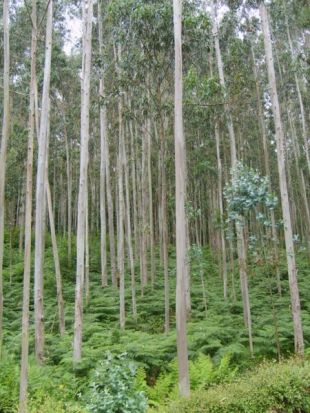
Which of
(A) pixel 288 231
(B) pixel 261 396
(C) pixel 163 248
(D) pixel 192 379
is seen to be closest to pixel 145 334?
(C) pixel 163 248

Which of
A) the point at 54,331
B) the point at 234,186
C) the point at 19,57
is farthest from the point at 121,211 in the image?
the point at 19,57

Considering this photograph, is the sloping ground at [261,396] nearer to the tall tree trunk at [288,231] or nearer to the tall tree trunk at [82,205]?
the tall tree trunk at [288,231]

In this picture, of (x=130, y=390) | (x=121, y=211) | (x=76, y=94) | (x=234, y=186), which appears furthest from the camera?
(x=76, y=94)

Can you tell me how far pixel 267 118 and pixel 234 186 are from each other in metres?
13.9

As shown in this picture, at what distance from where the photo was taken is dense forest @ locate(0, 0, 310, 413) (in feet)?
20.3

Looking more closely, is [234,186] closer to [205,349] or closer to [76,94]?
[205,349]

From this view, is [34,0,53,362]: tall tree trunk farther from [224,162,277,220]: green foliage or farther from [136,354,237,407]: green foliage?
[224,162,277,220]: green foliage

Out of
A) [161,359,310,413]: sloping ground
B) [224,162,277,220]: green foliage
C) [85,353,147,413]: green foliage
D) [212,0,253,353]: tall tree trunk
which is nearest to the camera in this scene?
[85,353,147,413]: green foliage

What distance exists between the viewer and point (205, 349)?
9195 mm

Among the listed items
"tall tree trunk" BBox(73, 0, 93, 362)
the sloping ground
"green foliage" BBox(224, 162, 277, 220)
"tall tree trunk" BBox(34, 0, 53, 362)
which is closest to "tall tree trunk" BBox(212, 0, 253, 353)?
"green foliage" BBox(224, 162, 277, 220)

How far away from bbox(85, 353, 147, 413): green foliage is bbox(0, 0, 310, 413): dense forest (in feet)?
0.05

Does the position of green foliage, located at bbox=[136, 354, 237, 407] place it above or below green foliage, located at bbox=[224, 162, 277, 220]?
below

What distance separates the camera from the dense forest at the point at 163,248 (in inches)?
244

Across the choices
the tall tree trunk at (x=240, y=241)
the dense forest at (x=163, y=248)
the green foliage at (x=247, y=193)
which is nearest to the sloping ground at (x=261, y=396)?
the dense forest at (x=163, y=248)
